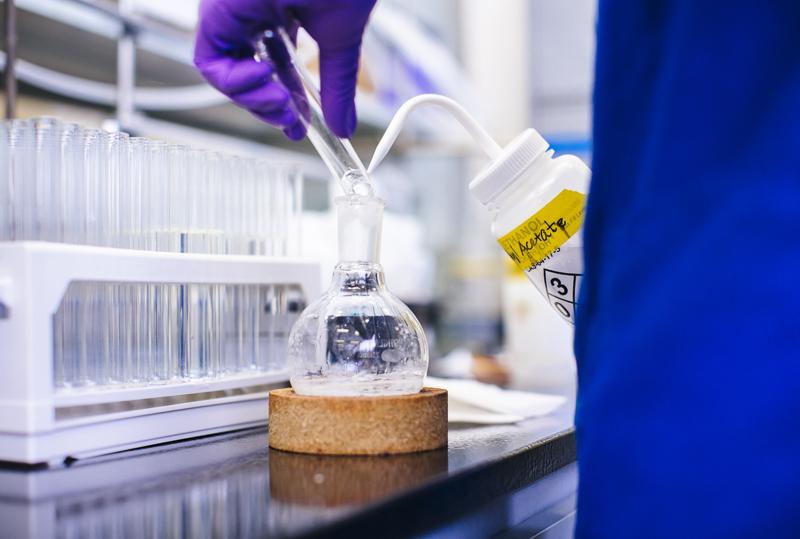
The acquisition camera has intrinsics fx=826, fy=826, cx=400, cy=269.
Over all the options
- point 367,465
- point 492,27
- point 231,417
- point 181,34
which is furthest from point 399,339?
point 492,27

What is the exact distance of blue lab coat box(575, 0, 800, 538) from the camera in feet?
1.71

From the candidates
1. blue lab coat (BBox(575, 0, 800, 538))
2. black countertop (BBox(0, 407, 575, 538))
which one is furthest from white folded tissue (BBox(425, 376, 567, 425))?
blue lab coat (BBox(575, 0, 800, 538))

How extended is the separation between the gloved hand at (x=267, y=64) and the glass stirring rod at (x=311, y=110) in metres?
0.01

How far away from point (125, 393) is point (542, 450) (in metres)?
0.40

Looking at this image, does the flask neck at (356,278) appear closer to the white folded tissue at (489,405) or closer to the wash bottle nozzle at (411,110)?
the wash bottle nozzle at (411,110)

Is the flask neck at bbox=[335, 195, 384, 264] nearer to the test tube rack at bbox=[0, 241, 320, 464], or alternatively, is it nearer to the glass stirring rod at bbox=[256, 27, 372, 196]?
the glass stirring rod at bbox=[256, 27, 372, 196]

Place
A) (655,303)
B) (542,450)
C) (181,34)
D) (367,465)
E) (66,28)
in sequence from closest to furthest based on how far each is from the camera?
(655,303), (367,465), (542,450), (66,28), (181,34)

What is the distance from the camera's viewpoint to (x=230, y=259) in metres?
0.87

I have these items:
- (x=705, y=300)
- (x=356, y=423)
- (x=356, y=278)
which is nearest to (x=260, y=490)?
(x=356, y=423)

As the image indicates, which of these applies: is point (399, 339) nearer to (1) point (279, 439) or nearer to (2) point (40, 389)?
(1) point (279, 439)

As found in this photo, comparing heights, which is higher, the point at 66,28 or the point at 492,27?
the point at 492,27

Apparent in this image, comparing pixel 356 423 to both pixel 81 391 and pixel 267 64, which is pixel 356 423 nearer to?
pixel 81 391

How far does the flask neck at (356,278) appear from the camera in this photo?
0.80 m

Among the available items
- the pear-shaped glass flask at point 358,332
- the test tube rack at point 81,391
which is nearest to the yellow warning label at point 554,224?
the pear-shaped glass flask at point 358,332
